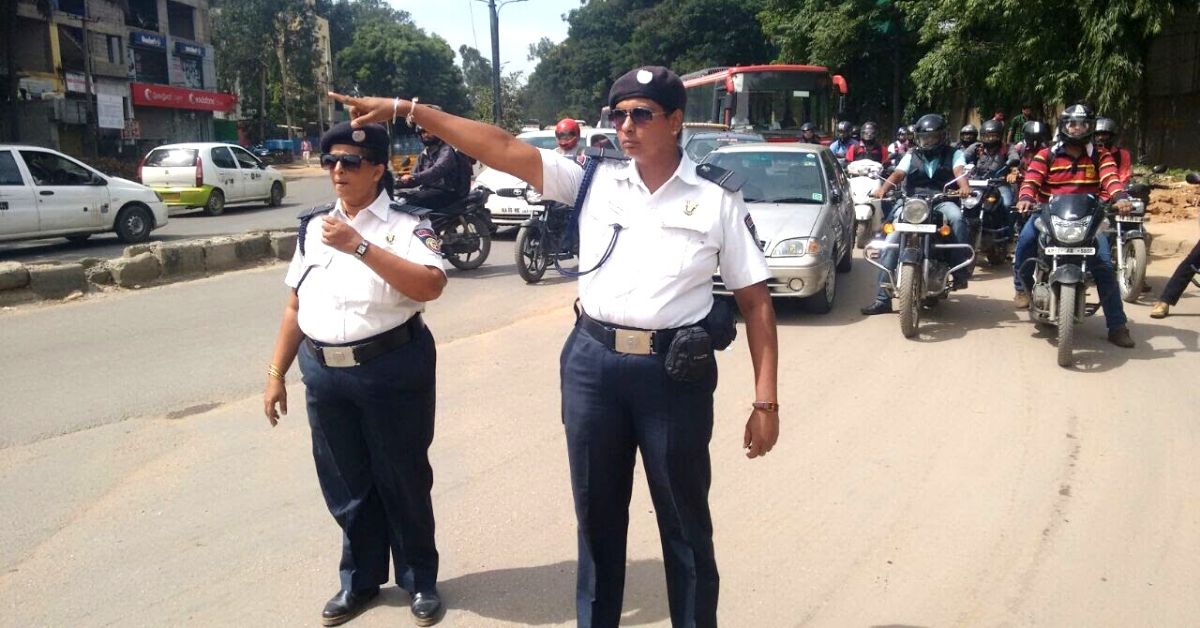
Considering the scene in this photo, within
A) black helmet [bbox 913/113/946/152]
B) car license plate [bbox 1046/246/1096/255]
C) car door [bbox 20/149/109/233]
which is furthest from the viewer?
car door [bbox 20/149/109/233]

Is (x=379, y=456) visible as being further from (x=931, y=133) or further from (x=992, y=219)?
(x=992, y=219)

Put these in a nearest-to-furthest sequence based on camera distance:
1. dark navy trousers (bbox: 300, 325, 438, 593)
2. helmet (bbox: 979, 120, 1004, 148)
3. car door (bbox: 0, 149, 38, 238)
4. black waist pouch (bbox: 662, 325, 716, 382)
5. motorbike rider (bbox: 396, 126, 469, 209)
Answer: black waist pouch (bbox: 662, 325, 716, 382)
dark navy trousers (bbox: 300, 325, 438, 593)
motorbike rider (bbox: 396, 126, 469, 209)
helmet (bbox: 979, 120, 1004, 148)
car door (bbox: 0, 149, 38, 238)

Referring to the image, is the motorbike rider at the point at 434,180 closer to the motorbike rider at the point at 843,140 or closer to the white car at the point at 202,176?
the motorbike rider at the point at 843,140

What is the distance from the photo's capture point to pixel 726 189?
106 inches

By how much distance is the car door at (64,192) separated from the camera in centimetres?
1319

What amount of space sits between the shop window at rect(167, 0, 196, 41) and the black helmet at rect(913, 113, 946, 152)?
47.8 meters

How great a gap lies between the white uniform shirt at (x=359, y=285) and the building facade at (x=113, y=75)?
31694 mm

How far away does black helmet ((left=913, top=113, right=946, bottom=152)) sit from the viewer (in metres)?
8.38

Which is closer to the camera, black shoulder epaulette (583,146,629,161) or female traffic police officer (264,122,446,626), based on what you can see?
black shoulder epaulette (583,146,629,161)

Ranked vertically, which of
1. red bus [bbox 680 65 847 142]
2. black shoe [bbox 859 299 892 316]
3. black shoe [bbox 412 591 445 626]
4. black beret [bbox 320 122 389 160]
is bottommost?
black shoe [bbox 412 591 445 626]

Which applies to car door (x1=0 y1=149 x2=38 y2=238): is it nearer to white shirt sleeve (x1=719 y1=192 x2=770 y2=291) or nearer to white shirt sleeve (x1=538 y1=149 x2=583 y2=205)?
white shirt sleeve (x1=538 y1=149 x2=583 y2=205)

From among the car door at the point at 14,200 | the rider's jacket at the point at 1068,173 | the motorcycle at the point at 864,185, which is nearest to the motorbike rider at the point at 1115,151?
the rider's jacket at the point at 1068,173

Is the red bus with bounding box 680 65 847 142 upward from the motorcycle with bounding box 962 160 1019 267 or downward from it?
upward

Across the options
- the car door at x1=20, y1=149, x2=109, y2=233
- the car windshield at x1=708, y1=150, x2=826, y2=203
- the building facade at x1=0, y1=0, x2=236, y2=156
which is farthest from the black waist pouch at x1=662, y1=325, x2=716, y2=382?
the building facade at x1=0, y1=0, x2=236, y2=156
